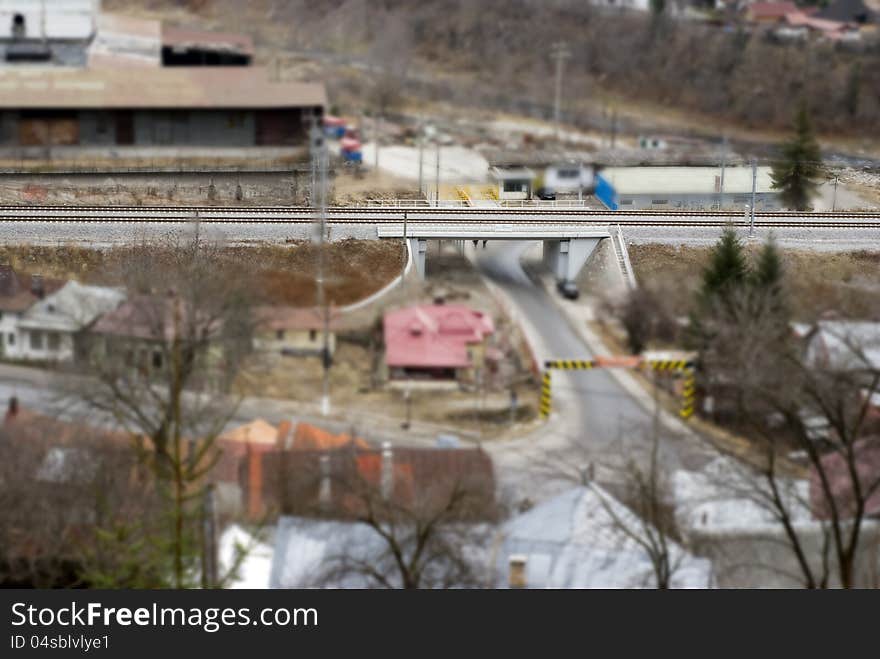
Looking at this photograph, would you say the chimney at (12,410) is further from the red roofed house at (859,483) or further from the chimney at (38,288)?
the red roofed house at (859,483)

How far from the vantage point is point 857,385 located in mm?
3082

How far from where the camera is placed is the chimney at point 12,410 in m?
3.22

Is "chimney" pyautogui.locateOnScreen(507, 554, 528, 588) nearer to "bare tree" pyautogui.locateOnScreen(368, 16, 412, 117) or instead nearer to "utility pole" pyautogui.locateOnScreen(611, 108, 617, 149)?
"utility pole" pyautogui.locateOnScreen(611, 108, 617, 149)

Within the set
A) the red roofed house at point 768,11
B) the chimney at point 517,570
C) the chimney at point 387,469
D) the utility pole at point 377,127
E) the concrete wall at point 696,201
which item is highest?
the red roofed house at point 768,11

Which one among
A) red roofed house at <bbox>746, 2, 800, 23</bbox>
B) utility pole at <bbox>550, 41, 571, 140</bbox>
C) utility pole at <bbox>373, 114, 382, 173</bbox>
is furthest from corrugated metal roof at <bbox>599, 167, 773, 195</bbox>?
red roofed house at <bbox>746, 2, 800, 23</bbox>

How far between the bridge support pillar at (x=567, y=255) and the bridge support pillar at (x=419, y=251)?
1.27 feet

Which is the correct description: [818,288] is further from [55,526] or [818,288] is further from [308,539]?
[55,526]

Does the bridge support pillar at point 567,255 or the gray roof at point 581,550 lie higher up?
the bridge support pillar at point 567,255

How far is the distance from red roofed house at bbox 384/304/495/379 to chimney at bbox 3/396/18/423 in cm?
90

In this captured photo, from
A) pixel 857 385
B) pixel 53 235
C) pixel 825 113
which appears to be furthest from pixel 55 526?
pixel 825 113

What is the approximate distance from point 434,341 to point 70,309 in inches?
34.9

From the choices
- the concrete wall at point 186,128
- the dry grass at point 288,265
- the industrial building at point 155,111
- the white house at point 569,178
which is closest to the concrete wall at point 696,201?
the white house at point 569,178

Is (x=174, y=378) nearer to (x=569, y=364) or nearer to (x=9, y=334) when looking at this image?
(x=9, y=334)

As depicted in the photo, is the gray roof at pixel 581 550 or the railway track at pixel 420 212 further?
the railway track at pixel 420 212
